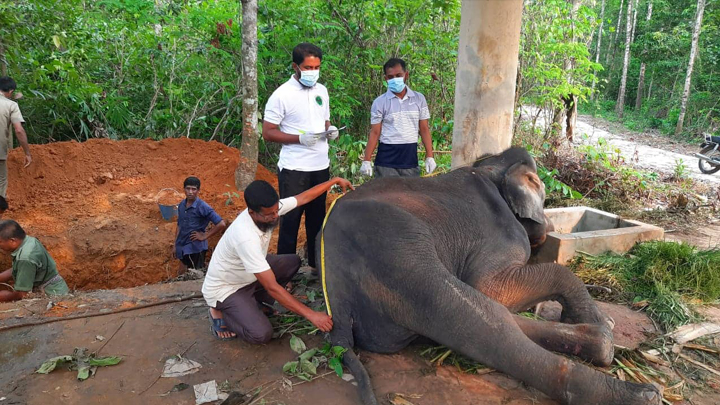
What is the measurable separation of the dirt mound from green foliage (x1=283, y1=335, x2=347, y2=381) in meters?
3.61

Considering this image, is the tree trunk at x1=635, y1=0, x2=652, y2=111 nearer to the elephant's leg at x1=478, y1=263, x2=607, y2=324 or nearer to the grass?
the grass

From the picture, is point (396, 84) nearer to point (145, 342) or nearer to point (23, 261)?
point (145, 342)

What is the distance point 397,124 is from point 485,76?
112 centimetres

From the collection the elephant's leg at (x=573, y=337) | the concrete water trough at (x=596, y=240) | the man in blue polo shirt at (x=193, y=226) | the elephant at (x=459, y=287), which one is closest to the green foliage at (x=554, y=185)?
the concrete water trough at (x=596, y=240)

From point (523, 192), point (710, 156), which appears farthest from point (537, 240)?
point (710, 156)

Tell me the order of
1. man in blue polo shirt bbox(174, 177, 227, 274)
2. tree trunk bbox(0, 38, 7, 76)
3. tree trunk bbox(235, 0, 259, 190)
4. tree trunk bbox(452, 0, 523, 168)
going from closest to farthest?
1. tree trunk bbox(452, 0, 523, 168)
2. man in blue polo shirt bbox(174, 177, 227, 274)
3. tree trunk bbox(235, 0, 259, 190)
4. tree trunk bbox(0, 38, 7, 76)

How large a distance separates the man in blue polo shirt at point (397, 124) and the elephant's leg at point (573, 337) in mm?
2444

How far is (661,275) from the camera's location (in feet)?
13.5

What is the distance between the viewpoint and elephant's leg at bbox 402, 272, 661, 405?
8.31 feet

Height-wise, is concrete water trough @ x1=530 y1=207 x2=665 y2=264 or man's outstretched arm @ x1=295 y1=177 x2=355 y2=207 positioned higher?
man's outstretched arm @ x1=295 y1=177 x2=355 y2=207

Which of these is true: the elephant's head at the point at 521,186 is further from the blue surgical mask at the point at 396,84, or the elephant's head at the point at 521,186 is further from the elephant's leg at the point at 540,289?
the blue surgical mask at the point at 396,84

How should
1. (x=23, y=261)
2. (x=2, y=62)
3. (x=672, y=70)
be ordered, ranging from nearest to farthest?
1. (x=23, y=261)
2. (x=2, y=62)
3. (x=672, y=70)

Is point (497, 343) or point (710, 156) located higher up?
point (497, 343)

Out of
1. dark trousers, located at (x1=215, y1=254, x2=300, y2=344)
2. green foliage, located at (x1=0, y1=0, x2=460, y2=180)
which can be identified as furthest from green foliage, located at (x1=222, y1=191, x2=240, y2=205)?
dark trousers, located at (x1=215, y1=254, x2=300, y2=344)
